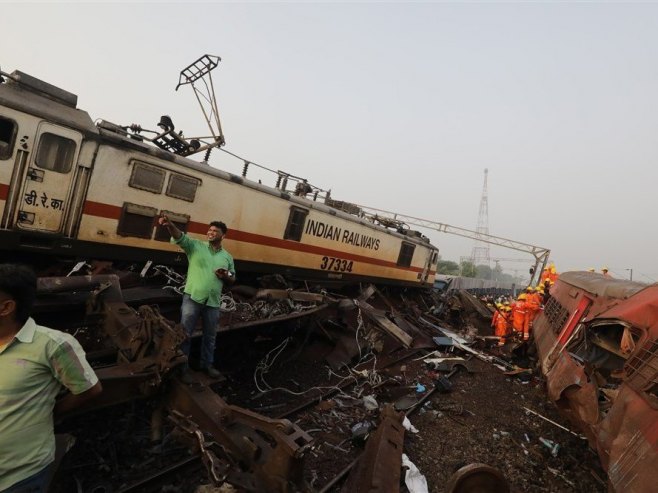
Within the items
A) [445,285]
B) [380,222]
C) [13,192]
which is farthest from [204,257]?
[445,285]

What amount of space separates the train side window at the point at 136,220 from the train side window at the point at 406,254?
36.1 ft

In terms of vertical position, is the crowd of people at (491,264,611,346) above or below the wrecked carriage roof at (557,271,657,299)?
below

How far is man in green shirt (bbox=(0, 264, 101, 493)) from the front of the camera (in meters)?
1.86

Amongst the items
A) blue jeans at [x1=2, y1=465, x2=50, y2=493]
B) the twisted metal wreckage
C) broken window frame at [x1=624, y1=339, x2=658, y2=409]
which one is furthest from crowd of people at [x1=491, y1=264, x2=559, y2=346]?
blue jeans at [x1=2, y1=465, x2=50, y2=493]

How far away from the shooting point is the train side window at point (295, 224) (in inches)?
404

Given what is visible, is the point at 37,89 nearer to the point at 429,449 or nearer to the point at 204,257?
the point at 204,257

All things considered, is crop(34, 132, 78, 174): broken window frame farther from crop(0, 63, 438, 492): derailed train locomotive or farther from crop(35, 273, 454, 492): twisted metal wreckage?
crop(35, 273, 454, 492): twisted metal wreckage

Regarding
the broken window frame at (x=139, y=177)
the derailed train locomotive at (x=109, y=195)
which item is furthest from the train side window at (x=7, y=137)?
the broken window frame at (x=139, y=177)

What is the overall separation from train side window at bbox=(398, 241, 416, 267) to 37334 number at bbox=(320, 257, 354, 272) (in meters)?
3.82

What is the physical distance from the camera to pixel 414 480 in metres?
4.65

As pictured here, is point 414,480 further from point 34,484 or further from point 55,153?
point 55,153

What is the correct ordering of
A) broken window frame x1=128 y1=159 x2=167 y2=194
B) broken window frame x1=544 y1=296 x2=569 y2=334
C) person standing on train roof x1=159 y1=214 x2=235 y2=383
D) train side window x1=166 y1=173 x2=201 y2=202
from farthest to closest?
broken window frame x1=544 y1=296 x2=569 y2=334
train side window x1=166 y1=173 x2=201 y2=202
broken window frame x1=128 y1=159 x2=167 y2=194
person standing on train roof x1=159 y1=214 x2=235 y2=383

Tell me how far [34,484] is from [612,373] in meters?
5.89

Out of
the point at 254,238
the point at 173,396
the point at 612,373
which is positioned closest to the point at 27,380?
the point at 173,396
